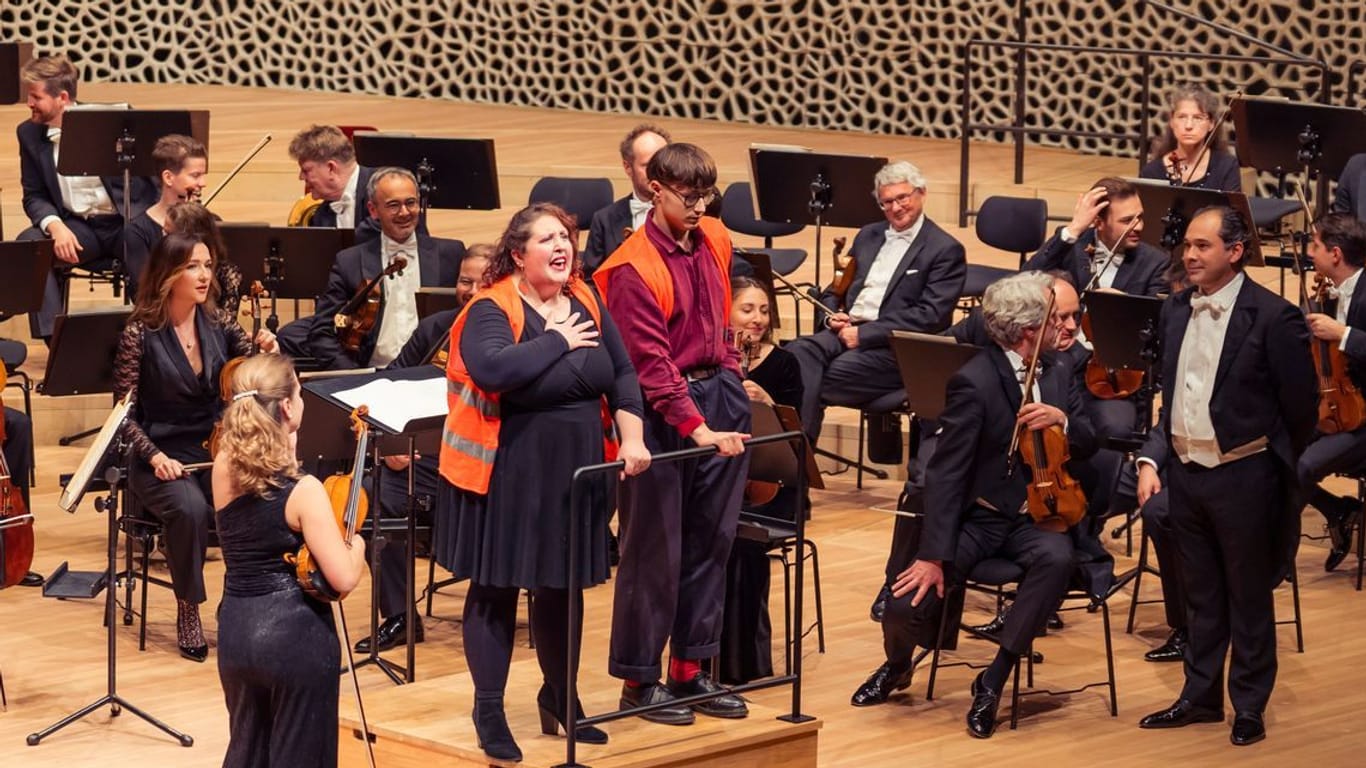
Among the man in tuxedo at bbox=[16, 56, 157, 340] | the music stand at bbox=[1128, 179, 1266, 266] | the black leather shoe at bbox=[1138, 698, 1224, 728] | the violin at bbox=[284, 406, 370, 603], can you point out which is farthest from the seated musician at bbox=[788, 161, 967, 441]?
the violin at bbox=[284, 406, 370, 603]

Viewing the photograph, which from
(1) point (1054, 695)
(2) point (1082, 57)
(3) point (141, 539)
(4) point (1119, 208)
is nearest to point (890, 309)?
(4) point (1119, 208)

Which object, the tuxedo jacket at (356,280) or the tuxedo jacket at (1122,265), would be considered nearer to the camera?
the tuxedo jacket at (1122,265)

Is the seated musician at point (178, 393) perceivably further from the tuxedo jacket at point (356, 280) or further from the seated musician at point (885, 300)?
the seated musician at point (885, 300)

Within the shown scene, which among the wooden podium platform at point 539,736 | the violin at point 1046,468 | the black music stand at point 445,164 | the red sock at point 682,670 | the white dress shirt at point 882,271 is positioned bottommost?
the wooden podium platform at point 539,736

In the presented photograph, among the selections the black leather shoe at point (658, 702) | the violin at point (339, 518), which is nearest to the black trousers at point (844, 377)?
the black leather shoe at point (658, 702)

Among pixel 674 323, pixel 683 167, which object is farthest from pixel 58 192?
pixel 683 167

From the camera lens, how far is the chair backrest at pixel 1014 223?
8.84 m

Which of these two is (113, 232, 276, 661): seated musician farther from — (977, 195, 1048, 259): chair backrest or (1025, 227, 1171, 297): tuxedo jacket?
(977, 195, 1048, 259): chair backrest

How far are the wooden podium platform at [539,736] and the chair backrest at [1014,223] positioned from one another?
4.02 m

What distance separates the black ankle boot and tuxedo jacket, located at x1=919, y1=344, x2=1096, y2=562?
60.3 inches

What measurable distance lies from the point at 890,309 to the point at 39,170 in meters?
3.66

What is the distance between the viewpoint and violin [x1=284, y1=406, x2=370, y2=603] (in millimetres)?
4477

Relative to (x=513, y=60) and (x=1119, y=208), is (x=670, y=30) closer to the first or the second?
(x=513, y=60)

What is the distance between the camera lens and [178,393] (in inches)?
265
